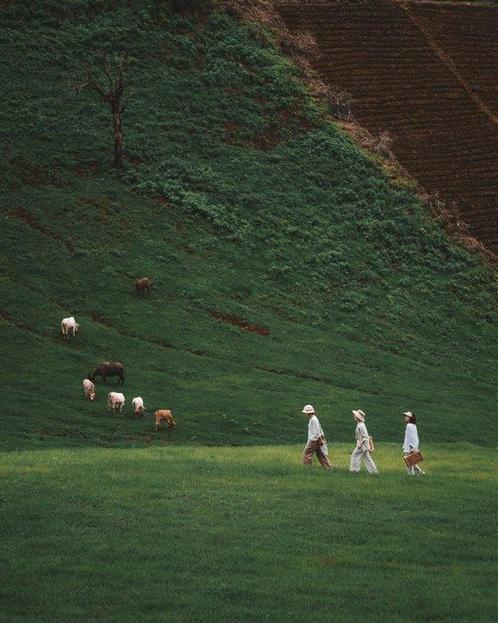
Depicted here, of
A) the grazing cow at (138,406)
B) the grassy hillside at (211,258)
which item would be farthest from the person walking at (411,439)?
the grazing cow at (138,406)

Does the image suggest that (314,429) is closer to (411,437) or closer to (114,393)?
(411,437)

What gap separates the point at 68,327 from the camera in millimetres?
53625

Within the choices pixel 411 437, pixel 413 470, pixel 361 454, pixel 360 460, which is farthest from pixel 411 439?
pixel 360 460

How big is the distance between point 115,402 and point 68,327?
31.7 ft

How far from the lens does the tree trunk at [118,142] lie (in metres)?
75.1

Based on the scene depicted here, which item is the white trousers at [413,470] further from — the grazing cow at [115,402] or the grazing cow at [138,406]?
the grazing cow at [115,402]

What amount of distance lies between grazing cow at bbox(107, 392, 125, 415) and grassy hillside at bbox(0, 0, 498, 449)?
831 millimetres

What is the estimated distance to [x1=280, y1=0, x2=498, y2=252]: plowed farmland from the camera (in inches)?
3406

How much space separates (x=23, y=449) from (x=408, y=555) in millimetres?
17620

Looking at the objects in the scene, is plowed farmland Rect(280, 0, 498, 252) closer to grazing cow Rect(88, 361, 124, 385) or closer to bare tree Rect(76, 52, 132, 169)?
bare tree Rect(76, 52, 132, 169)

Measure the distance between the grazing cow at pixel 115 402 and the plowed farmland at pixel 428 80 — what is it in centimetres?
4224

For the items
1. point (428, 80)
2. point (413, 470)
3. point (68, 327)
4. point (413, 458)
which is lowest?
point (413, 470)

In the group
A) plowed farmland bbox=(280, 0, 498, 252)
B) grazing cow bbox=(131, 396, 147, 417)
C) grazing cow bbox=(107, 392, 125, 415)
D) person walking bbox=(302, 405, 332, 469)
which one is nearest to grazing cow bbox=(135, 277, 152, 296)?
grazing cow bbox=(107, 392, 125, 415)

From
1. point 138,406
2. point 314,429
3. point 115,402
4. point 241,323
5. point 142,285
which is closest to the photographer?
point 314,429
